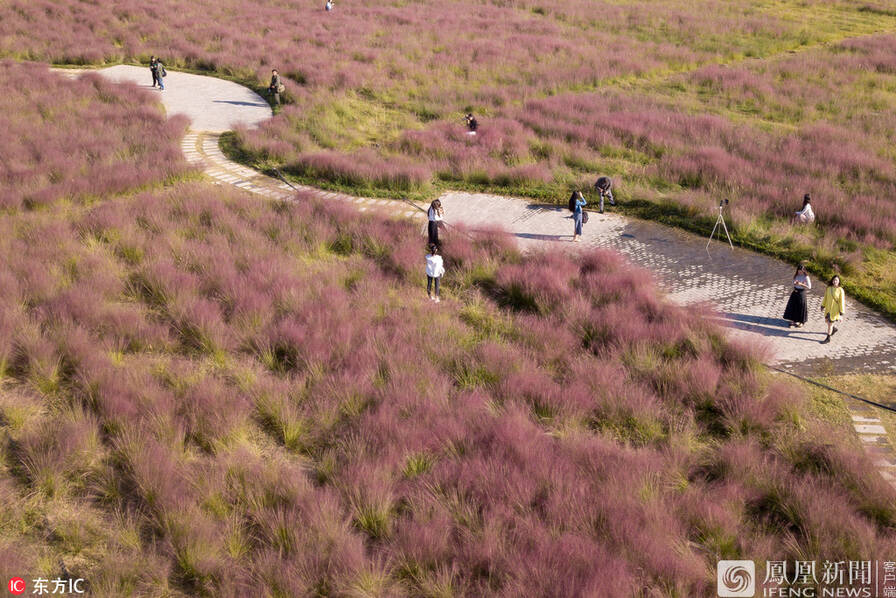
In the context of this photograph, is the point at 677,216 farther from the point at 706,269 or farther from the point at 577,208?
the point at 577,208

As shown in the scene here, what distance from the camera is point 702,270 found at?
12680mm

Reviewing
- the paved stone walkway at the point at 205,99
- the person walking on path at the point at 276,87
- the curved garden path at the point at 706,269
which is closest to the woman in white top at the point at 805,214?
the curved garden path at the point at 706,269

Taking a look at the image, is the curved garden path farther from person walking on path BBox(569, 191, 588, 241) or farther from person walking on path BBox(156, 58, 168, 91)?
person walking on path BBox(156, 58, 168, 91)

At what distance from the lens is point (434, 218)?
12773mm

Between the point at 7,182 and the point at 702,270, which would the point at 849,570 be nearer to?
the point at 702,270

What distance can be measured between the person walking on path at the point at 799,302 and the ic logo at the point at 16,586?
10825 mm

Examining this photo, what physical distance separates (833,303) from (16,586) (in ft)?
36.3

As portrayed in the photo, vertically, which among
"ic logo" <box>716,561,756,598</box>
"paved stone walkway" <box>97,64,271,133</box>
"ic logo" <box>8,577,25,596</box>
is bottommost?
"ic logo" <box>8,577,25,596</box>

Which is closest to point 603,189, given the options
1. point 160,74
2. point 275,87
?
point 275,87

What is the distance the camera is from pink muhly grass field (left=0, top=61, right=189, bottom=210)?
14602mm

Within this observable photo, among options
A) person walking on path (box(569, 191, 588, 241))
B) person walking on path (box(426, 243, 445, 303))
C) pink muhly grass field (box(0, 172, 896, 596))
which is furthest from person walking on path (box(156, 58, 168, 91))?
person walking on path (box(426, 243, 445, 303))

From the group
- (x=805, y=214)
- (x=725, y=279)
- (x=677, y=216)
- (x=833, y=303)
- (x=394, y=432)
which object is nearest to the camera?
(x=394, y=432)

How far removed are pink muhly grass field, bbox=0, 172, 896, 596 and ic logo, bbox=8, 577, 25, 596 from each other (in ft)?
1.71

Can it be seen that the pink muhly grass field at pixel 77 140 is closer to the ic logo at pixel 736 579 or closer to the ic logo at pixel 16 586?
the ic logo at pixel 16 586
